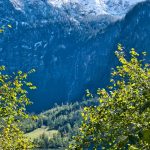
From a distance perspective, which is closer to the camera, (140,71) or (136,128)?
(136,128)

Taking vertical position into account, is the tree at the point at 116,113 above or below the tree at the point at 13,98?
below

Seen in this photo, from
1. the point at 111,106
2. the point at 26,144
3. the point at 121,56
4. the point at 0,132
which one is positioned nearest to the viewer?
the point at 111,106

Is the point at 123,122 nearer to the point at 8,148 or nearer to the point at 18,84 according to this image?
the point at 18,84

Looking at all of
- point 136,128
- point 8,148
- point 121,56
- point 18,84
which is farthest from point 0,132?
point 136,128

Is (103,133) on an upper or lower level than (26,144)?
lower

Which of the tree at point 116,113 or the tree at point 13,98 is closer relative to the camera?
the tree at point 116,113

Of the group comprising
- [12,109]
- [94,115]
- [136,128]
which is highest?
[12,109]

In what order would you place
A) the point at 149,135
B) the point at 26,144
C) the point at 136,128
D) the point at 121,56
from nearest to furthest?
the point at 149,135, the point at 136,128, the point at 121,56, the point at 26,144

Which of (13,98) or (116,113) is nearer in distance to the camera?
(116,113)

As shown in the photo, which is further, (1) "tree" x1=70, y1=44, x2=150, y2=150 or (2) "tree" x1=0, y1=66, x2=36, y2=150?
(2) "tree" x1=0, y1=66, x2=36, y2=150

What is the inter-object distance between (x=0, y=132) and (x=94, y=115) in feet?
44.3

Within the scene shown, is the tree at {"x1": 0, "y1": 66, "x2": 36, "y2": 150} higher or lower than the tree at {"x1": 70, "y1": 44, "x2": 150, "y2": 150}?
below

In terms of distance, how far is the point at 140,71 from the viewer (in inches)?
1101

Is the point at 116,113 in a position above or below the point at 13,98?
below
